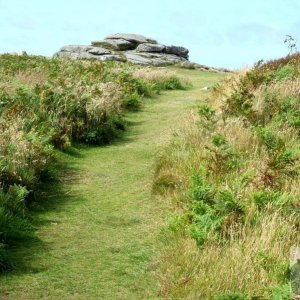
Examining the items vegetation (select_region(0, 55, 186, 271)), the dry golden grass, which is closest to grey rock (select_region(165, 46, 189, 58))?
vegetation (select_region(0, 55, 186, 271))

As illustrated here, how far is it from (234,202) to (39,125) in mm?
6288

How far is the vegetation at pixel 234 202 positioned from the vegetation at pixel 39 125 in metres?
2.08

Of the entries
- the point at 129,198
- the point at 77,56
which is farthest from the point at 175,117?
the point at 77,56

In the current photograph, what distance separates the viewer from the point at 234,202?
6848mm

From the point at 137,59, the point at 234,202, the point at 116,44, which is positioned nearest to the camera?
the point at 234,202

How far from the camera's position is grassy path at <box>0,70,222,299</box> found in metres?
6.05

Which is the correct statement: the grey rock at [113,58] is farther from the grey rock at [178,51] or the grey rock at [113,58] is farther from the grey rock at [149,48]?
the grey rock at [178,51]

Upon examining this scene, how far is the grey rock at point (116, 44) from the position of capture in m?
44.7

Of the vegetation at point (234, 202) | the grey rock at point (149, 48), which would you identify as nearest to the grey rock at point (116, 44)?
the grey rock at point (149, 48)

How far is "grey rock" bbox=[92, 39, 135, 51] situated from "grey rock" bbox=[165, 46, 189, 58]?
3092 millimetres

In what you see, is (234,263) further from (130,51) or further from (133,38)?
(133,38)

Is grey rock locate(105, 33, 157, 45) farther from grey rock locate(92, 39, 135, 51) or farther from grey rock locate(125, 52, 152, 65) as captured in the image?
grey rock locate(125, 52, 152, 65)

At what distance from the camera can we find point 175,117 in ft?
54.3

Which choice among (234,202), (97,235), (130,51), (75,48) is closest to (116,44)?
(130,51)
